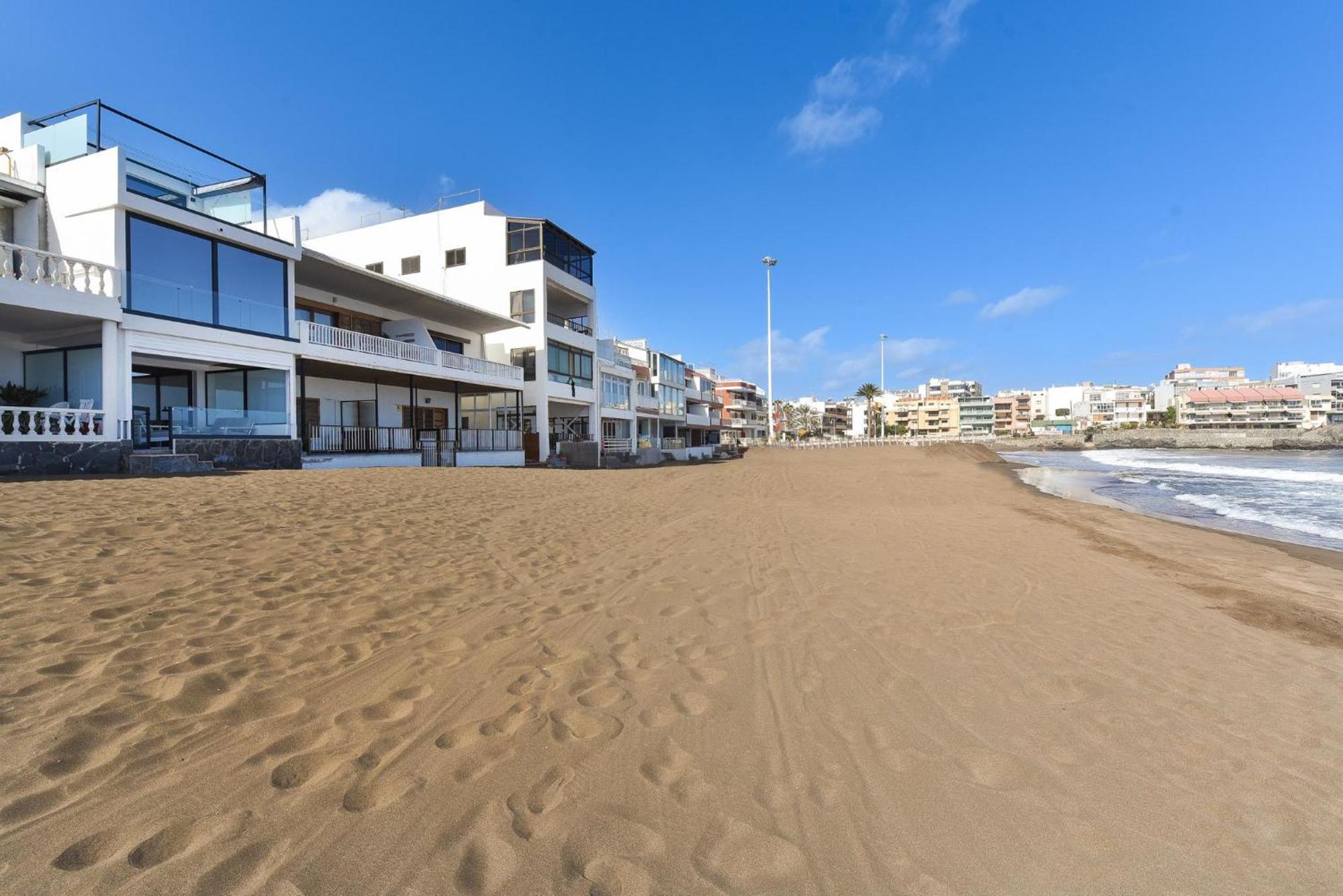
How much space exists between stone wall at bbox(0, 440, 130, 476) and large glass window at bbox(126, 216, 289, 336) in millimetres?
3934

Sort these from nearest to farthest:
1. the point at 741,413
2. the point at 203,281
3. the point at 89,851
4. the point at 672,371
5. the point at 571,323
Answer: the point at 89,851 → the point at 203,281 → the point at 571,323 → the point at 672,371 → the point at 741,413

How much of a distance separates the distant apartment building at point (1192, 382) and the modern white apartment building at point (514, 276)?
161 metres

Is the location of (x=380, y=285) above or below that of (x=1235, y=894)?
Answer: above

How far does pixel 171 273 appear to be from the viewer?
15.8 metres

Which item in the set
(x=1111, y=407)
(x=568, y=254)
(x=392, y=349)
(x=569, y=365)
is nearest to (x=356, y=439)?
(x=392, y=349)

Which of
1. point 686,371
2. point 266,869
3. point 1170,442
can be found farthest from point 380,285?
point 1170,442

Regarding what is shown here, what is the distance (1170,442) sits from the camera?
334 ft

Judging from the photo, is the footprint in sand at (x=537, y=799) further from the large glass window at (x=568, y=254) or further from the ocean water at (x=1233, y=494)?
the large glass window at (x=568, y=254)

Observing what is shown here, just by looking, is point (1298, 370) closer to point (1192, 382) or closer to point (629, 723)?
point (1192, 382)

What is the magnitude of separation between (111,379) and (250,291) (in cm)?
487

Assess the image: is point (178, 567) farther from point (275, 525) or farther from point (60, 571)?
point (275, 525)

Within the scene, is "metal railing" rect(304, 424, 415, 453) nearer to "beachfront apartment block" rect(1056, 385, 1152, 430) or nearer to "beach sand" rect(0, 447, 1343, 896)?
"beach sand" rect(0, 447, 1343, 896)

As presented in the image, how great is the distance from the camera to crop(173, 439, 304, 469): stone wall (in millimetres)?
15008

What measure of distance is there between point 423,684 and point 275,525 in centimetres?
522
